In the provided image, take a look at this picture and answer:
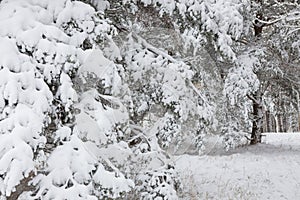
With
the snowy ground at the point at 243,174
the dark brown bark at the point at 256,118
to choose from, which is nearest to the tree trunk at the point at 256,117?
the dark brown bark at the point at 256,118

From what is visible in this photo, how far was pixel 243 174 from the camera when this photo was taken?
8.92 metres

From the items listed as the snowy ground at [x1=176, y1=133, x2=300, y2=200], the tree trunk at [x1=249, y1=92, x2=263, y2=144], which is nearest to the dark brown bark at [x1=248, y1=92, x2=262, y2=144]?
the tree trunk at [x1=249, y1=92, x2=263, y2=144]

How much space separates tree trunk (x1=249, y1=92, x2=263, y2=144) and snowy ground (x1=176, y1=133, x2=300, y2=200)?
2.41 feet

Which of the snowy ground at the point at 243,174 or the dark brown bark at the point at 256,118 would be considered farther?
the dark brown bark at the point at 256,118

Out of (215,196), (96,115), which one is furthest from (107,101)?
(215,196)

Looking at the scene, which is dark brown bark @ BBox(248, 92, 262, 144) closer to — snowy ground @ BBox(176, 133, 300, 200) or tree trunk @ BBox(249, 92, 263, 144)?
tree trunk @ BBox(249, 92, 263, 144)

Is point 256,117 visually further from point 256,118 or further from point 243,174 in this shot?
point 243,174

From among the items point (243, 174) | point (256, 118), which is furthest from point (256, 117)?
point (243, 174)

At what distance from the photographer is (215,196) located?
Result: 7.44m

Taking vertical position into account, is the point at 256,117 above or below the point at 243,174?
above

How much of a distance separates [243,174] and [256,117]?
3.82 meters

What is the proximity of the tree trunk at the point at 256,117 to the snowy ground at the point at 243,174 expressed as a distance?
734 mm

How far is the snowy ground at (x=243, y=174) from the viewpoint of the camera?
24.8ft

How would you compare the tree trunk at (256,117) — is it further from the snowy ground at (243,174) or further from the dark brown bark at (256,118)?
the snowy ground at (243,174)
